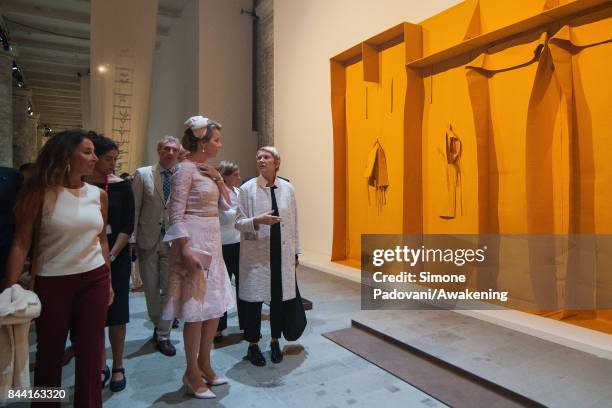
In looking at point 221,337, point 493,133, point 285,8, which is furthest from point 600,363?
point 285,8

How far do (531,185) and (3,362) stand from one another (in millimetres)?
3411

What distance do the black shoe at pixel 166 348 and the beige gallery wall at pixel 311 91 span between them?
129 inches

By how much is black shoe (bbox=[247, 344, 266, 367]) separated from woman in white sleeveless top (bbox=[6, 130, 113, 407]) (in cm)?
109

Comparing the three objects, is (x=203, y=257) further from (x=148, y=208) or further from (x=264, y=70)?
(x=264, y=70)

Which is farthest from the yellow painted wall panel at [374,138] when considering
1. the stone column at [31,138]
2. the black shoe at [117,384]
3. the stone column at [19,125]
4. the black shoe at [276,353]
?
the stone column at [31,138]

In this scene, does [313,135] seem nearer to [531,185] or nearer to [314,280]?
[314,280]

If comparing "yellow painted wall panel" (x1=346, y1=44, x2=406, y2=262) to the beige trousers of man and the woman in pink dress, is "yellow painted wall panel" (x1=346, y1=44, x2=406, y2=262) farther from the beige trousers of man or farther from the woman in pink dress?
the woman in pink dress

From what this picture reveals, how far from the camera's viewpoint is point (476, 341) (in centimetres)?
279

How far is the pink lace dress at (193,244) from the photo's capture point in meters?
2.04

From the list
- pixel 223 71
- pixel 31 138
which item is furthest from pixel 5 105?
pixel 31 138

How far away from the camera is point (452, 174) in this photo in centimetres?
393

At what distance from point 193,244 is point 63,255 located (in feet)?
1.96

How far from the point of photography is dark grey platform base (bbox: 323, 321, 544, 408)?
2.12m

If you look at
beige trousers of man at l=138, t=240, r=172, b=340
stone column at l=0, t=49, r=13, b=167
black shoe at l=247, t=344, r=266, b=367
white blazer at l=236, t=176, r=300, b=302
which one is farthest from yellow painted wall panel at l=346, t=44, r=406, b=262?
stone column at l=0, t=49, r=13, b=167
